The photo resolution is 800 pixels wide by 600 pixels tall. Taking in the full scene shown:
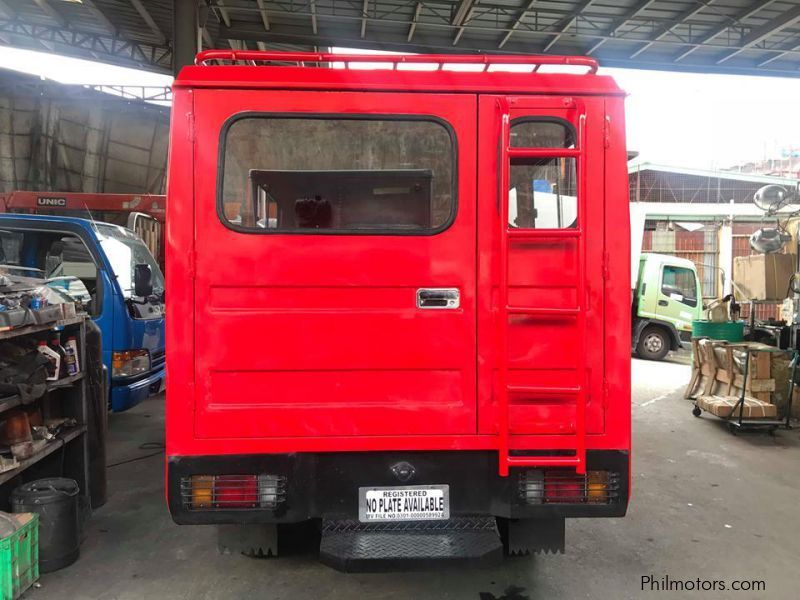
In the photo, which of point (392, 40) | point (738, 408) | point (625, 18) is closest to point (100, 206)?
point (392, 40)

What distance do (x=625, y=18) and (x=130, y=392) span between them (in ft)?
33.9

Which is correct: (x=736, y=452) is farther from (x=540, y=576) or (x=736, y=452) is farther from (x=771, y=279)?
(x=540, y=576)

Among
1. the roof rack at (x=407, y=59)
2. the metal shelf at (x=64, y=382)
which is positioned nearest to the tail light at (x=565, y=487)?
the roof rack at (x=407, y=59)

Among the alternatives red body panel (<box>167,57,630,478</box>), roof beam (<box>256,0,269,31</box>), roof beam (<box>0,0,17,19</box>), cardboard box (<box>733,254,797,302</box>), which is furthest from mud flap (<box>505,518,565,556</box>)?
roof beam (<box>0,0,17,19</box>)

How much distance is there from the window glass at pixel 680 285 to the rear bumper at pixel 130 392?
36.0 feet

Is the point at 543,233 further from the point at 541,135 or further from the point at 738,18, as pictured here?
the point at 738,18

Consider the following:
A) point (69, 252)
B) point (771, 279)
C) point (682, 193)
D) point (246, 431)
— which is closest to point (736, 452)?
point (771, 279)

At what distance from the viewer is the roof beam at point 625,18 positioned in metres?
9.92

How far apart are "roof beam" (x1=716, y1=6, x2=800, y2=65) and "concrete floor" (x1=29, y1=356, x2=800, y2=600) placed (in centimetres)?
838

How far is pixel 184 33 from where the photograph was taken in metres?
10.2

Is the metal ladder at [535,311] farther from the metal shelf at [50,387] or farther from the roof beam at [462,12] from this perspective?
the roof beam at [462,12]

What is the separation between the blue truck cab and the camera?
5.47 metres

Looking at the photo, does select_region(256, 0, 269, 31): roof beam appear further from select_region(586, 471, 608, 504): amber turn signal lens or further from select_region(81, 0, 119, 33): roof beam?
select_region(586, 471, 608, 504): amber turn signal lens

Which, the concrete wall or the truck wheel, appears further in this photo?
the concrete wall
